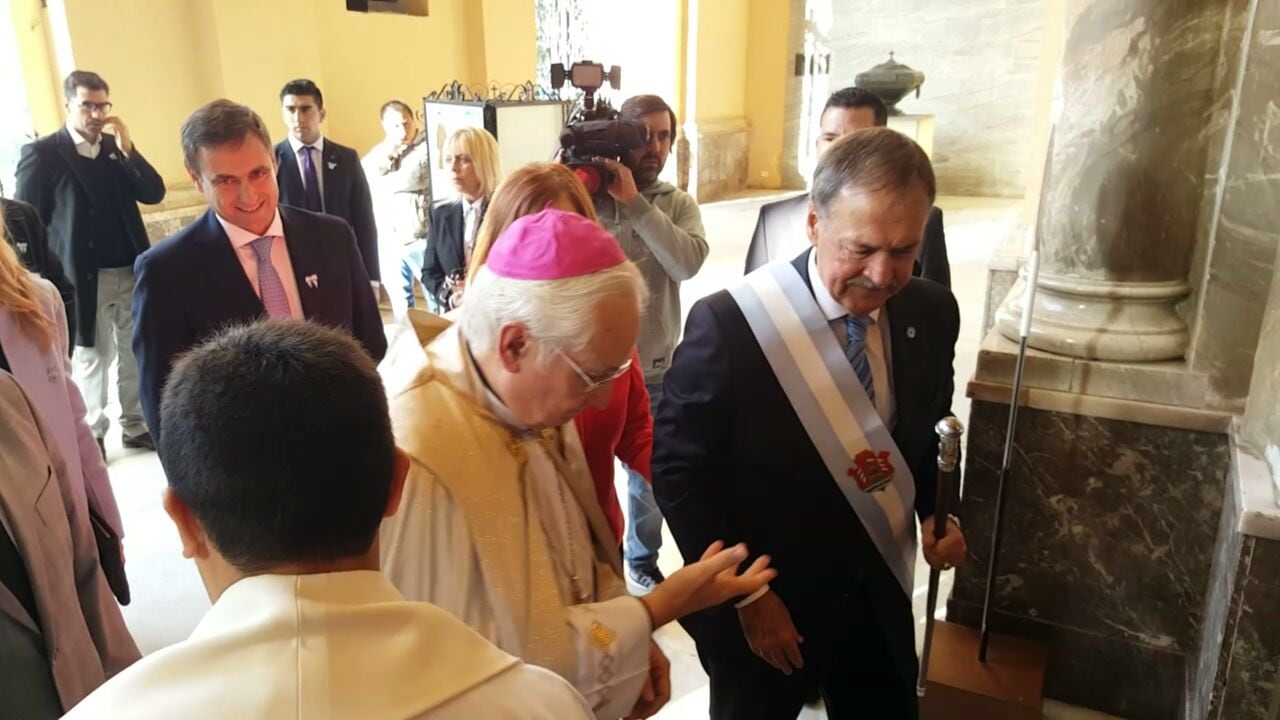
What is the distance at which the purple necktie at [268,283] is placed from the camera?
2.58 m

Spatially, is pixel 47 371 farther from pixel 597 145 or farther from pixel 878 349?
pixel 878 349

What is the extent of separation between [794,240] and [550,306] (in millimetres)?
1720

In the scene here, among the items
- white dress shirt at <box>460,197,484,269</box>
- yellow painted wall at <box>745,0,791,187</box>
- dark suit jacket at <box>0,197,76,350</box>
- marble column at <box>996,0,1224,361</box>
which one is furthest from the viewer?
yellow painted wall at <box>745,0,791,187</box>

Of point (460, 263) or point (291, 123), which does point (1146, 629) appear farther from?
point (291, 123)

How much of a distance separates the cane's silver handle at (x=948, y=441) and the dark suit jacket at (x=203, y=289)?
1753 millimetres

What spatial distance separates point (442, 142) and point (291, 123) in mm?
1041

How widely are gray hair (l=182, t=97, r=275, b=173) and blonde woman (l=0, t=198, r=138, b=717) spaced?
0.54 meters

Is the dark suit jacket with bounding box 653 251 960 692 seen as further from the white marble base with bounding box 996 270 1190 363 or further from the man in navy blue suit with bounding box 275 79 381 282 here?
the man in navy blue suit with bounding box 275 79 381 282

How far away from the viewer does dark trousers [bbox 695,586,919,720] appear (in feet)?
6.35

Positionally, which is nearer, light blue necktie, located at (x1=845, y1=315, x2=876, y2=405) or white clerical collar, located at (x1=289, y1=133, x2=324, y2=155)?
light blue necktie, located at (x1=845, y1=315, x2=876, y2=405)

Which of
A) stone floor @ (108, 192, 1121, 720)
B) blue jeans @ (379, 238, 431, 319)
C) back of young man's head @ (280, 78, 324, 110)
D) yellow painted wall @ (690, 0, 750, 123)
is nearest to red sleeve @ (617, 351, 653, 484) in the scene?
stone floor @ (108, 192, 1121, 720)

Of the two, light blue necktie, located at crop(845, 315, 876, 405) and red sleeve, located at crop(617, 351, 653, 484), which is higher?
light blue necktie, located at crop(845, 315, 876, 405)

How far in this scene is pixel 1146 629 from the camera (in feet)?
8.32

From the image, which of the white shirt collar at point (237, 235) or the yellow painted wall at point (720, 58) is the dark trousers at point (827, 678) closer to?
the white shirt collar at point (237, 235)
